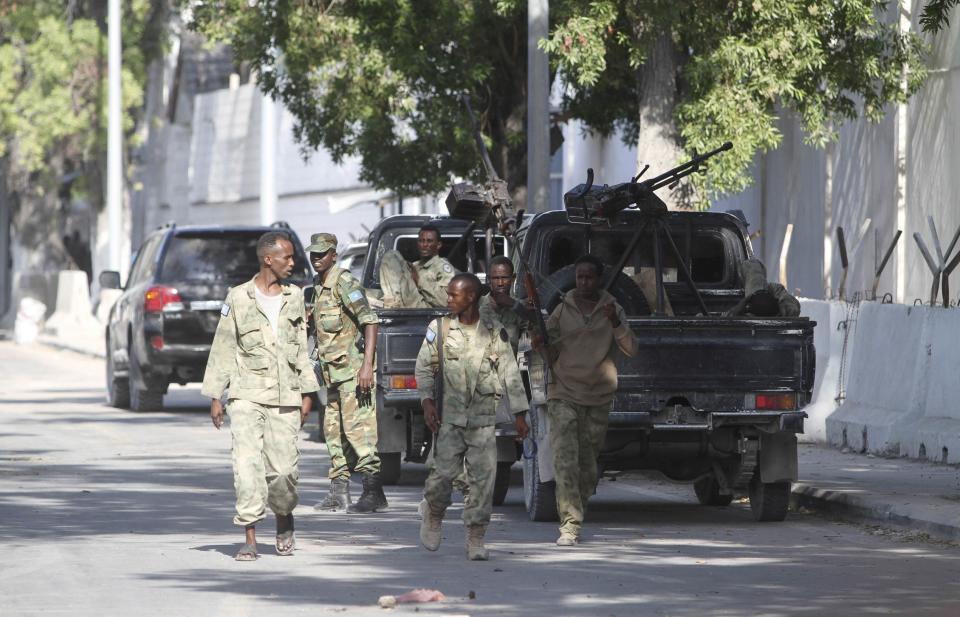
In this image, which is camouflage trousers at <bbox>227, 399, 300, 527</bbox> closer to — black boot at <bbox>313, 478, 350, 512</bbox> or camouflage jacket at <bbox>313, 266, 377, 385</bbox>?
camouflage jacket at <bbox>313, 266, 377, 385</bbox>

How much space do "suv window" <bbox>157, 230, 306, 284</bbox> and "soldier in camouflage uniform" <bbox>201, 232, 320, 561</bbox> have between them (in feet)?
36.7

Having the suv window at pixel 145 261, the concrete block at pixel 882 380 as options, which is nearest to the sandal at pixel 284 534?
the concrete block at pixel 882 380

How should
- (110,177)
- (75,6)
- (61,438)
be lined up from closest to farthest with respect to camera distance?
(61,438)
(110,177)
(75,6)

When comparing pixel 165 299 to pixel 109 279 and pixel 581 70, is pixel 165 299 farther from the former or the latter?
pixel 581 70

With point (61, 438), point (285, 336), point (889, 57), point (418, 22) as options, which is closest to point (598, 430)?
point (285, 336)

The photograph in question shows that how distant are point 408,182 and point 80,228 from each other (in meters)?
44.0

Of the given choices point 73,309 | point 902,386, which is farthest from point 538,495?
point 73,309

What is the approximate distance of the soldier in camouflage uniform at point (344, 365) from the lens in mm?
13438

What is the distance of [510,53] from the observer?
2744 centimetres

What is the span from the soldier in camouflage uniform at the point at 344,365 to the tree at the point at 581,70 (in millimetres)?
7106

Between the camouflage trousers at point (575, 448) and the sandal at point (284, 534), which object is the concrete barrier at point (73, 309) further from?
the sandal at point (284, 534)

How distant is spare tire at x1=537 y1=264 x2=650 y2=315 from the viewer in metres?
13.5

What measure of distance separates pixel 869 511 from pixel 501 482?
2.63 metres

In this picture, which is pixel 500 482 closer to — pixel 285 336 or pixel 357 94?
pixel 285 336
